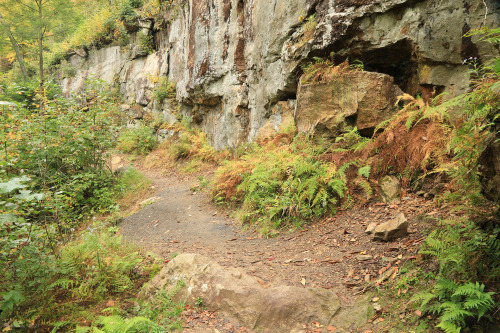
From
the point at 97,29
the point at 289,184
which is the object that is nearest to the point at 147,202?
the point at 289,184

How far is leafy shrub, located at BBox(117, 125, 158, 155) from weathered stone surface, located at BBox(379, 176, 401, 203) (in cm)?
1438

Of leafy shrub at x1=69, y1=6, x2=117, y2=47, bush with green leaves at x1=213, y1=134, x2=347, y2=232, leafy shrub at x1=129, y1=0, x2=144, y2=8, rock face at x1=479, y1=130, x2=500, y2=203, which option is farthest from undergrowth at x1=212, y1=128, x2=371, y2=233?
leafy shrub at x1=69, y1=6, x2=117, y2=47

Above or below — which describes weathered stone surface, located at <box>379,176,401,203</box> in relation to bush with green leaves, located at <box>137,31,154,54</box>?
below

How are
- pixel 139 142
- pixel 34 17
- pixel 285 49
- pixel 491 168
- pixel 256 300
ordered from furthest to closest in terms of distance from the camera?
pixel 139 142
pixel 34 17
pixel 285 49
pixel 256 300
pixel 491 168

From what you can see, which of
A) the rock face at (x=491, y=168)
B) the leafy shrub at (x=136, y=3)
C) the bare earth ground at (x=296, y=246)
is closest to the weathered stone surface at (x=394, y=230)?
the bare earth ground at (x=296, y=246)

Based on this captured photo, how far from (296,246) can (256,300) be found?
1903mm

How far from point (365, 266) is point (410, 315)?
1131 millimetres

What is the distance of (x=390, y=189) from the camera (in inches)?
Answer: 215

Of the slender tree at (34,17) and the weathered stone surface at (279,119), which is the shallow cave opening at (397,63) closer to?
the weathered stone surface at (279,119)

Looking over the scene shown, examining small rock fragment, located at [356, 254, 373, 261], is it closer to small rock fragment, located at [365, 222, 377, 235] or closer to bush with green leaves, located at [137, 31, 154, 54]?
small rock fragment, located at [365, 222, 377, 235]

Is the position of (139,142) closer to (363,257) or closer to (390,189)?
(390,189)

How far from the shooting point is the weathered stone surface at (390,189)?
5346 millimetres

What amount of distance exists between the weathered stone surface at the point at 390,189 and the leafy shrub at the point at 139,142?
14381 millimetres

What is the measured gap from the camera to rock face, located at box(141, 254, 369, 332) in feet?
10.6
